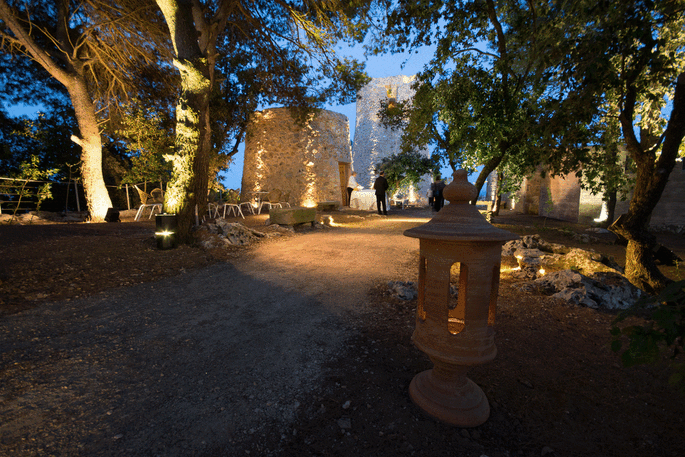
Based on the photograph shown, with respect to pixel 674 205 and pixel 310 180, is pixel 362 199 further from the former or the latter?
pixel 674 205

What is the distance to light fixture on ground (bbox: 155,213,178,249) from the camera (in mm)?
5070

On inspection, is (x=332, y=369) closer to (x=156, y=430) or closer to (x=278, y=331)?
(x=278, y=331)

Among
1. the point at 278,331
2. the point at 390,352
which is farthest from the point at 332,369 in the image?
the point at 278,331

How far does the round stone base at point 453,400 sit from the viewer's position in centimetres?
170

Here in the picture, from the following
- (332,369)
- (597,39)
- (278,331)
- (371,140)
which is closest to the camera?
(332,369)

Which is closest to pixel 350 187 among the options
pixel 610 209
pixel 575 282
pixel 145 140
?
pixel 145 140

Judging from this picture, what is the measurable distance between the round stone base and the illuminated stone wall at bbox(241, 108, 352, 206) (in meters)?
11.0

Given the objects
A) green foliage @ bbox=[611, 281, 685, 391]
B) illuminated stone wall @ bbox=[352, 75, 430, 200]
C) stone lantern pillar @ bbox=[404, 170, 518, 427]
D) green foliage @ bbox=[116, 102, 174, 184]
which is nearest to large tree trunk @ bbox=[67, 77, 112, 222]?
green foliage @ bbox=[116, 102, 174, 184]

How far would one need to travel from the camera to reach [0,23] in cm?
744

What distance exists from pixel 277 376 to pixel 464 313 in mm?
A: 1354

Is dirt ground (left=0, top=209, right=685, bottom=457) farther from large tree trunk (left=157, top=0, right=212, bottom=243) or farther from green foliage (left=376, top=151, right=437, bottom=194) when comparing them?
green foliage (left=376, top=151, right=437, bottom=194)

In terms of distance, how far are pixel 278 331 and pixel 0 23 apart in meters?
11.4

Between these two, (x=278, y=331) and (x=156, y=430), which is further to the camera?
(x=278, y=331)

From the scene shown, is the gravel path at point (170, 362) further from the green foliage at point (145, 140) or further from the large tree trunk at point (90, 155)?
the green foliage at point (145, 140)
